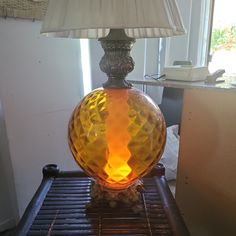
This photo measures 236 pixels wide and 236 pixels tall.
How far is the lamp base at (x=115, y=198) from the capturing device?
2.01 ft

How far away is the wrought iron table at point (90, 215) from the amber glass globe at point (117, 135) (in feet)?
0.30

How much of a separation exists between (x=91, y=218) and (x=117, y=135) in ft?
0.70

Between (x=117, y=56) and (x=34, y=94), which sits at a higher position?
(x=117, y=56)

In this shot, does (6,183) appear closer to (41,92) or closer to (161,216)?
(41,92)

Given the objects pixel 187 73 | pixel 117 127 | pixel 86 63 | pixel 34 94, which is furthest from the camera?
pixel 86 63

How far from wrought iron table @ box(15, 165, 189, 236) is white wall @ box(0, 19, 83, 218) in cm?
43

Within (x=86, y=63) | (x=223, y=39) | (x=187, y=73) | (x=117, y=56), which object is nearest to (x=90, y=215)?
(x=117, y=56)

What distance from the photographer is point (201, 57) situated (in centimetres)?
155

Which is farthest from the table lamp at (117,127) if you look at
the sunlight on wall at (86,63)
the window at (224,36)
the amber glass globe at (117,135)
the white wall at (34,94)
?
the window at (224,36)

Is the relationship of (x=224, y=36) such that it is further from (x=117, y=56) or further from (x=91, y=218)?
(x=91, y=218)

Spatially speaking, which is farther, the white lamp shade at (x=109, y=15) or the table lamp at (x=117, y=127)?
the table lamp at (x=117, y=127)

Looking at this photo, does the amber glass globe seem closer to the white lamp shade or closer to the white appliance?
the white lamp shade

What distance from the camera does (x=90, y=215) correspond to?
584 millimetres

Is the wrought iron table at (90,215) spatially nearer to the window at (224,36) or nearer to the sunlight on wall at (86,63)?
the sunlight on wall at (86,63)
